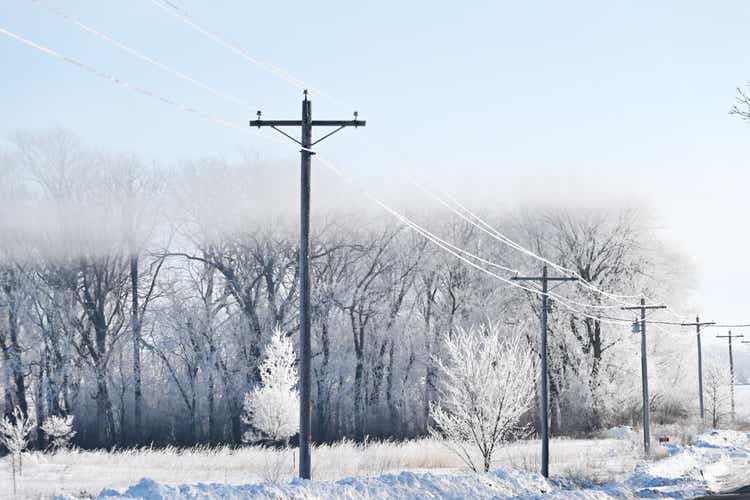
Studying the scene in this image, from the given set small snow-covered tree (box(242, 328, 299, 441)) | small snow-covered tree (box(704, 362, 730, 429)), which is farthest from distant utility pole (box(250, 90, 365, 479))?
small snow-covered tree (box(704, 362, 730, 429))

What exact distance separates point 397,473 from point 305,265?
923 cm

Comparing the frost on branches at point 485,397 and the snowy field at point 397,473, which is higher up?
the frost on branches at point 485,397

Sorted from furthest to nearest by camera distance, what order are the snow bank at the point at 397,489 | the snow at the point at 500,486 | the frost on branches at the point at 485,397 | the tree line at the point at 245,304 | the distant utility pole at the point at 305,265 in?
the tree line at the point at 245,304 < the frost on branches at the point at 485,397 < the distant utility pole at the point at 305,265 < the snow at the point at 500,486 < the snow bank at the point at 397,489

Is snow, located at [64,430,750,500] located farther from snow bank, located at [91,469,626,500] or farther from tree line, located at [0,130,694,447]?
tree line, located at [0,130,694,447]

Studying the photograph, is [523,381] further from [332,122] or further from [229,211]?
[229,211]

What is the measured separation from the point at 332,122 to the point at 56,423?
34.4m

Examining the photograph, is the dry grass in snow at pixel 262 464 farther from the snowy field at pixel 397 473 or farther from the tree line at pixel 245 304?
the tree line at pixel 245 304

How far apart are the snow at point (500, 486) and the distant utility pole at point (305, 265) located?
868 mm

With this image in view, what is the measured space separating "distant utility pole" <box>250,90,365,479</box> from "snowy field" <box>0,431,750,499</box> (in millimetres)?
854

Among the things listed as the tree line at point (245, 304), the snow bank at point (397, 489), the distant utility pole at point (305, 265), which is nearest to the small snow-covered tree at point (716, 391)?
the tree line at point (245, 304)

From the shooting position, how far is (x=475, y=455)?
34.7 metres

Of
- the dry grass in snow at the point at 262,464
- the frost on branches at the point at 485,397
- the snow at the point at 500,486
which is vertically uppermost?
the frost on branches at the point at 485,397

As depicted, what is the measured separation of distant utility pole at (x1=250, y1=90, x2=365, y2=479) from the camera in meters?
17.7

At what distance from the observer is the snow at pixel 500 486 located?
49.6ft
